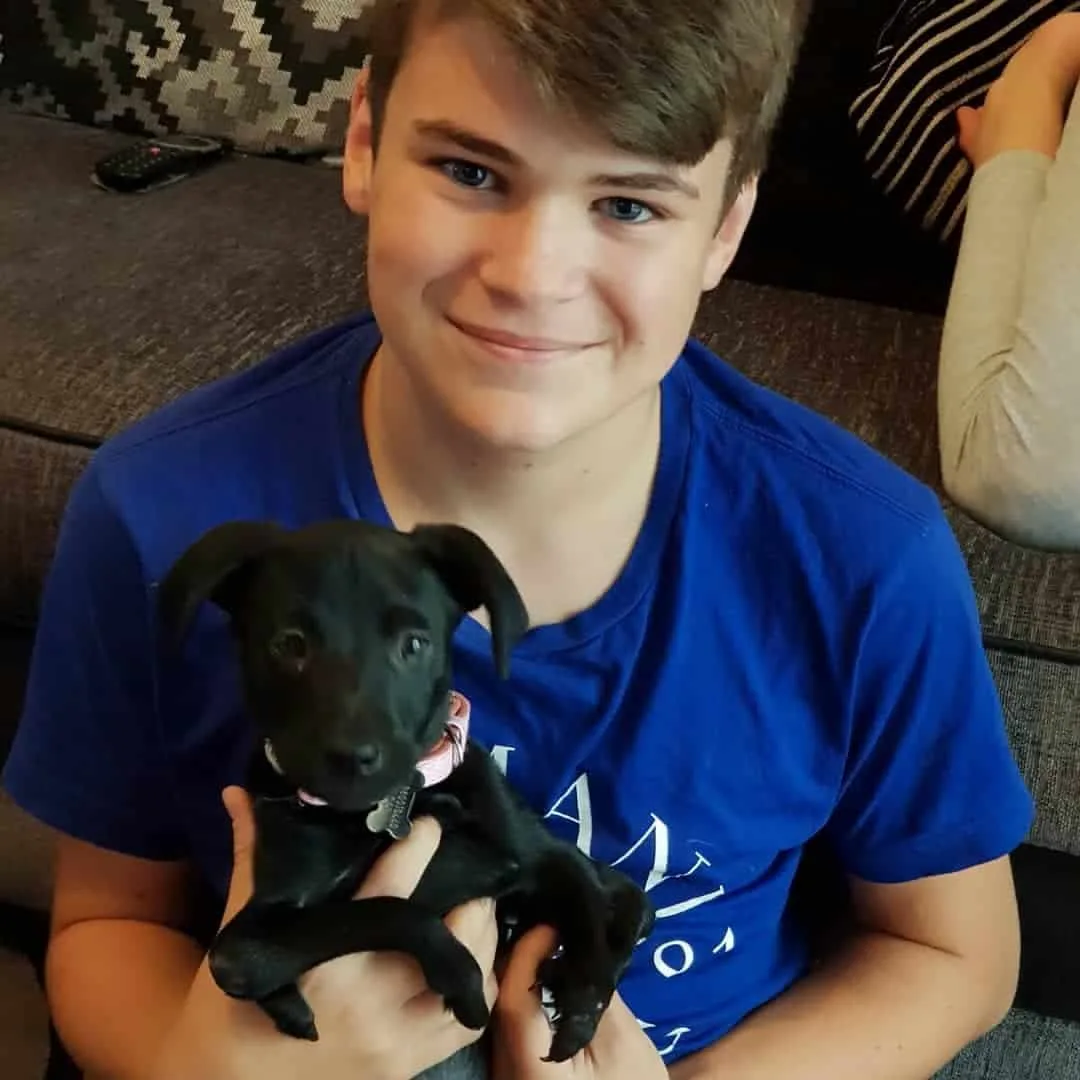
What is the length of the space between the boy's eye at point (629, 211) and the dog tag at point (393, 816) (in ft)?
1.18

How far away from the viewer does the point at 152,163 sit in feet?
6.00

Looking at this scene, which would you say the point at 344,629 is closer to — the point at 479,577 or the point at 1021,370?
the point at 479,577

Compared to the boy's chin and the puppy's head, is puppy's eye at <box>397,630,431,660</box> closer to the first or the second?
the puppy's head

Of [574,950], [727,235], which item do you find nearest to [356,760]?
[574,950]

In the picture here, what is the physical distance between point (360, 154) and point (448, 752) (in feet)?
1.42

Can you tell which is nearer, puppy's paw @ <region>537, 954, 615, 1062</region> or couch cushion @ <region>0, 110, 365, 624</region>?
puppy's paw @ <region>537, 954, 615, 1062</region>

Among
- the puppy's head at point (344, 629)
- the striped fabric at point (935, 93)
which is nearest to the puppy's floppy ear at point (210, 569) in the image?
the puppy's head at point (344, 629)

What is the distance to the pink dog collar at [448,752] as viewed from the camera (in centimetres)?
84

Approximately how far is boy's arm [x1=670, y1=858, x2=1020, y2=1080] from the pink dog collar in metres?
0.36

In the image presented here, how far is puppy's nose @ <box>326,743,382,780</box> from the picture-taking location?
0.73 meters

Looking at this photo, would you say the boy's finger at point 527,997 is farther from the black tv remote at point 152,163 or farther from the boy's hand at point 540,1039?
the black tv remote at point 152,163

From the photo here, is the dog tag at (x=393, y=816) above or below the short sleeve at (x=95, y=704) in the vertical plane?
above

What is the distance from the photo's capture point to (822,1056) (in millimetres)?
1068

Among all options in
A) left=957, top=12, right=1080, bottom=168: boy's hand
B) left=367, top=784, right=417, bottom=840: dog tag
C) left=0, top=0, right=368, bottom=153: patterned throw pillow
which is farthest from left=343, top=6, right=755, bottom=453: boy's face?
left=0, top=0, right=368, bottom=153: patterned throw pillow
